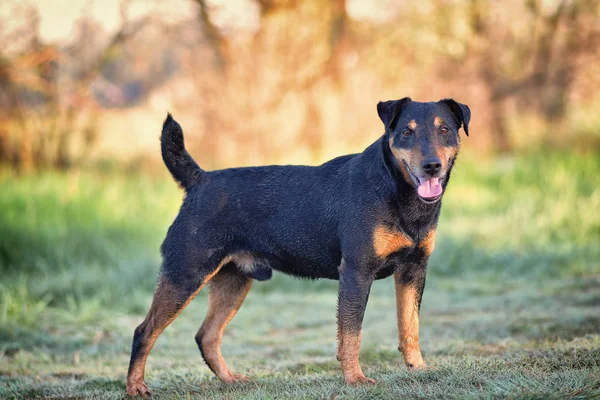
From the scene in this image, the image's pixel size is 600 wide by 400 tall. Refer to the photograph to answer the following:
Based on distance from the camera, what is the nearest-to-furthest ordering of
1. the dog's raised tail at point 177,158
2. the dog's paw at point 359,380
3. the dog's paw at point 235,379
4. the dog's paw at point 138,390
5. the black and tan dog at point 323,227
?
1. the dog's paw at point 359,380
2. the black and tan dog at point 323,227
3. the dog's paw at point 138,390
4. the dog's paw at point 235,379
5. the dog's raised tail at point 177,158

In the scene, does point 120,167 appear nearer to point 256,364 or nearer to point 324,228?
point 256,364

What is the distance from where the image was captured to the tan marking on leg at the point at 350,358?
4738 mm

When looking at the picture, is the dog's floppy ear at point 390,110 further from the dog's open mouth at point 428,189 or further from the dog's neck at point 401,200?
the dog's open mouth at point 428,189

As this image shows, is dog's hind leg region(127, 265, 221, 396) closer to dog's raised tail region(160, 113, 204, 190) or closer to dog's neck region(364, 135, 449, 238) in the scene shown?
dog's raised tail region(160, 113, 204, 190)

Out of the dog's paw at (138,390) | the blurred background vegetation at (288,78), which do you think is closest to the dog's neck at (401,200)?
the dog's paw at (138,390)

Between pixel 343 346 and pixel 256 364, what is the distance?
5.49 ft

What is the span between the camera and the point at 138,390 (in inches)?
202

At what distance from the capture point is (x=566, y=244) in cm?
1040

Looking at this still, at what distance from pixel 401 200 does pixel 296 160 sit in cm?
912

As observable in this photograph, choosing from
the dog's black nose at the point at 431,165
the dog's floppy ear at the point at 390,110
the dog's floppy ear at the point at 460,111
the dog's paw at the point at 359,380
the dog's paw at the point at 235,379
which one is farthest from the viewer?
Answer: the dog's paw at the point at 235,379

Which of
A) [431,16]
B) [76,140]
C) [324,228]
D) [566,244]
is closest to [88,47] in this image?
[76,140]

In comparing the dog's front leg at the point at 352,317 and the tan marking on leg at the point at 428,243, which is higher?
the tan marking on leg at the point at 428,243

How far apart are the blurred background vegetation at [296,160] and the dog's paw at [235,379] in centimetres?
20

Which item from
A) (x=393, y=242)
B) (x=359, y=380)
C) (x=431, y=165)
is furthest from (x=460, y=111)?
(x=359, y=380)
